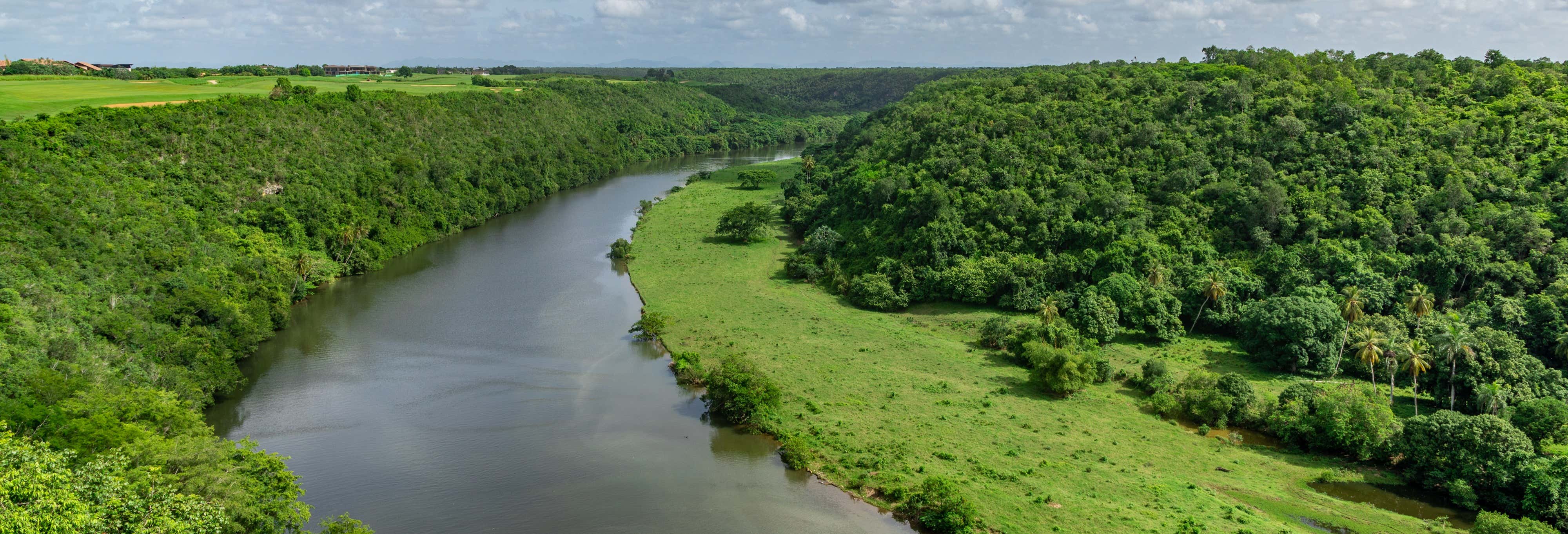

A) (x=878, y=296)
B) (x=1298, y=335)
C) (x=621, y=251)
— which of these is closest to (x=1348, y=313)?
(x=1298, y=335)

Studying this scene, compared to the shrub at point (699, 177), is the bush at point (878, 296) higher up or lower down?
lower down

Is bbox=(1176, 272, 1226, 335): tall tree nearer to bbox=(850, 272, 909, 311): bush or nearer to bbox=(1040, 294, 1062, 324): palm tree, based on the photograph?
bbox=(1040, 294, 1062, 324): palm tree

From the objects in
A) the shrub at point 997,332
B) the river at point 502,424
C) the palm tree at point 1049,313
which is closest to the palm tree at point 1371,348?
the palm tree at point 1049,313

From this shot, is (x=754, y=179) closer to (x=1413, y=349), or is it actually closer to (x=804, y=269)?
(x=804, y=269)

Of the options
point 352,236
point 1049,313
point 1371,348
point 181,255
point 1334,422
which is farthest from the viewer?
point 352,236

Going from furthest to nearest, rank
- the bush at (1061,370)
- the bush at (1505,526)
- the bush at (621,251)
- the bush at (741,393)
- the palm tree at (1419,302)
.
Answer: the bush at (621,251)
the palm tree at (1419,302)
the bush at (1061,370)
the bush at (741,393)
the bush at (1505,526)

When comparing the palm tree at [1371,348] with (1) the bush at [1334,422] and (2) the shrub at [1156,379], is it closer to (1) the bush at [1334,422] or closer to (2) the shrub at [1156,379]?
(1) the bush at [1334,422]

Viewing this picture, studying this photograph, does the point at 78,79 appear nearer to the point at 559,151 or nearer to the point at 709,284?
the point at 559,151

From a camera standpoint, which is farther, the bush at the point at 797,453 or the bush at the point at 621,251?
the bush at the point at 621,251
